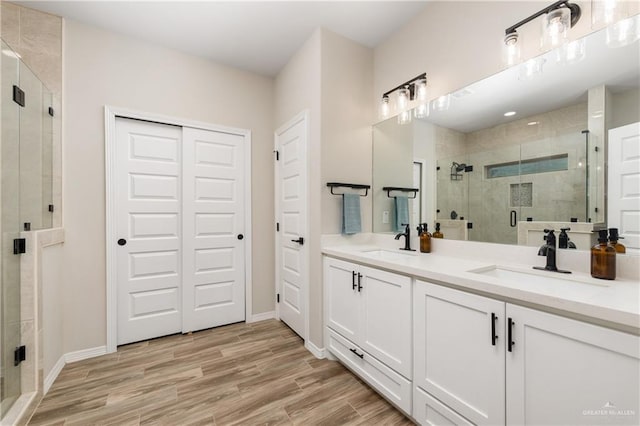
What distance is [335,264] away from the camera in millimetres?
2129

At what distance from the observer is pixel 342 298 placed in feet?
6.73

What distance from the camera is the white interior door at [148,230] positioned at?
2.43 meters

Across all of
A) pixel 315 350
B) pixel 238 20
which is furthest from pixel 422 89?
pixel 315 350

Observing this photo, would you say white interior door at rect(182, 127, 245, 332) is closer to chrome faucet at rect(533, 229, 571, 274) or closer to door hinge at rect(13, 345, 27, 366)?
door hinge at rect(13, 345, 27, 366)

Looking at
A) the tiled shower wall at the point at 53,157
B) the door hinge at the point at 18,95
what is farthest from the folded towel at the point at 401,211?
the door hinge at the point at 18,95

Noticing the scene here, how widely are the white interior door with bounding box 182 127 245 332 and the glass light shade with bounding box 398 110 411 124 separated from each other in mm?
1718

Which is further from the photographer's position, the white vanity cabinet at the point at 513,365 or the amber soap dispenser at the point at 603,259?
the amber soap dispenser at the point at 603,259

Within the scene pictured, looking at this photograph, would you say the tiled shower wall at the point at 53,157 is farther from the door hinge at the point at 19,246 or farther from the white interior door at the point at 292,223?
the white interior door at the point at 292,223

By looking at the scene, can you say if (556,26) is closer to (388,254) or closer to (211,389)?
(388,254)

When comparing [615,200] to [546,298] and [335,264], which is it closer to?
[546,298]

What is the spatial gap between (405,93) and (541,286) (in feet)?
5.57

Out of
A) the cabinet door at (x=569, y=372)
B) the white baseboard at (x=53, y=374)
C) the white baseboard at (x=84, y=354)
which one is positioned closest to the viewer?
the cabinet door at (x=569, y=372)

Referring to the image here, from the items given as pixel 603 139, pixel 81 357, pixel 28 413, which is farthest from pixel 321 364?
pixel 603 139

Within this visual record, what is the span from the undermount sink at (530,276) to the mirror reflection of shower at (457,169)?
68 cm
